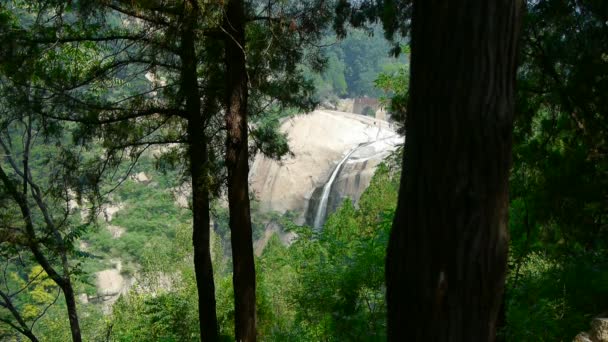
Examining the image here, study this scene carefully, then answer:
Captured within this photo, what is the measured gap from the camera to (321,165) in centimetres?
3012

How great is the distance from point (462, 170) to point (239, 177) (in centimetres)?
401

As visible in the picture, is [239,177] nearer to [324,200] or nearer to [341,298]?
[341,298]

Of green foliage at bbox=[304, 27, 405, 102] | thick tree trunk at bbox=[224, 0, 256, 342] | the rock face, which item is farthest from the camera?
green foliage at bbox=[304, 27, 405, 102]

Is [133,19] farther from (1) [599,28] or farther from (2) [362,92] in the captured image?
(2) [362,92]

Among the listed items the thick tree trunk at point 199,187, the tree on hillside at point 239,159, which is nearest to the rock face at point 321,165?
the thick tree trunk at point 199,187

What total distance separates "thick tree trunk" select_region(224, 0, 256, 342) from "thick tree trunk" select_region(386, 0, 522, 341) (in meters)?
3.89

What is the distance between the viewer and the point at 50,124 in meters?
6.52

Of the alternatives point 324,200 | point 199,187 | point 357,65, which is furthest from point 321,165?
point 357,65

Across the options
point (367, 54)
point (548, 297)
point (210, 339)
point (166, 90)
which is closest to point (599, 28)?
point (548, 297)

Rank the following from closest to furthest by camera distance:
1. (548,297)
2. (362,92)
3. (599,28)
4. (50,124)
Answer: (548,297) → (599,28) → (50,124) → (362,92)

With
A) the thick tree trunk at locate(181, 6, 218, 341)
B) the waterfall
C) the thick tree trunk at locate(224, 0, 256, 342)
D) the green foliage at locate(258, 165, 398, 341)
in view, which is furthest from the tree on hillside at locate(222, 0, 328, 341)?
the waterfall

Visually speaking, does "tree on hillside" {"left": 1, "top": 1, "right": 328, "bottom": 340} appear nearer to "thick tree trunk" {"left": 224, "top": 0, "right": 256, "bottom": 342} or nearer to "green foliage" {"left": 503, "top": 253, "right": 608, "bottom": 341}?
"thick tree trunk" {"left": 224, "top": 0, "right": 256, "bottom": 342}

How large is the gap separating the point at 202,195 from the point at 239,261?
1.15 m

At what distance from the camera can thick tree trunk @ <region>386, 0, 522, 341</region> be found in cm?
189
